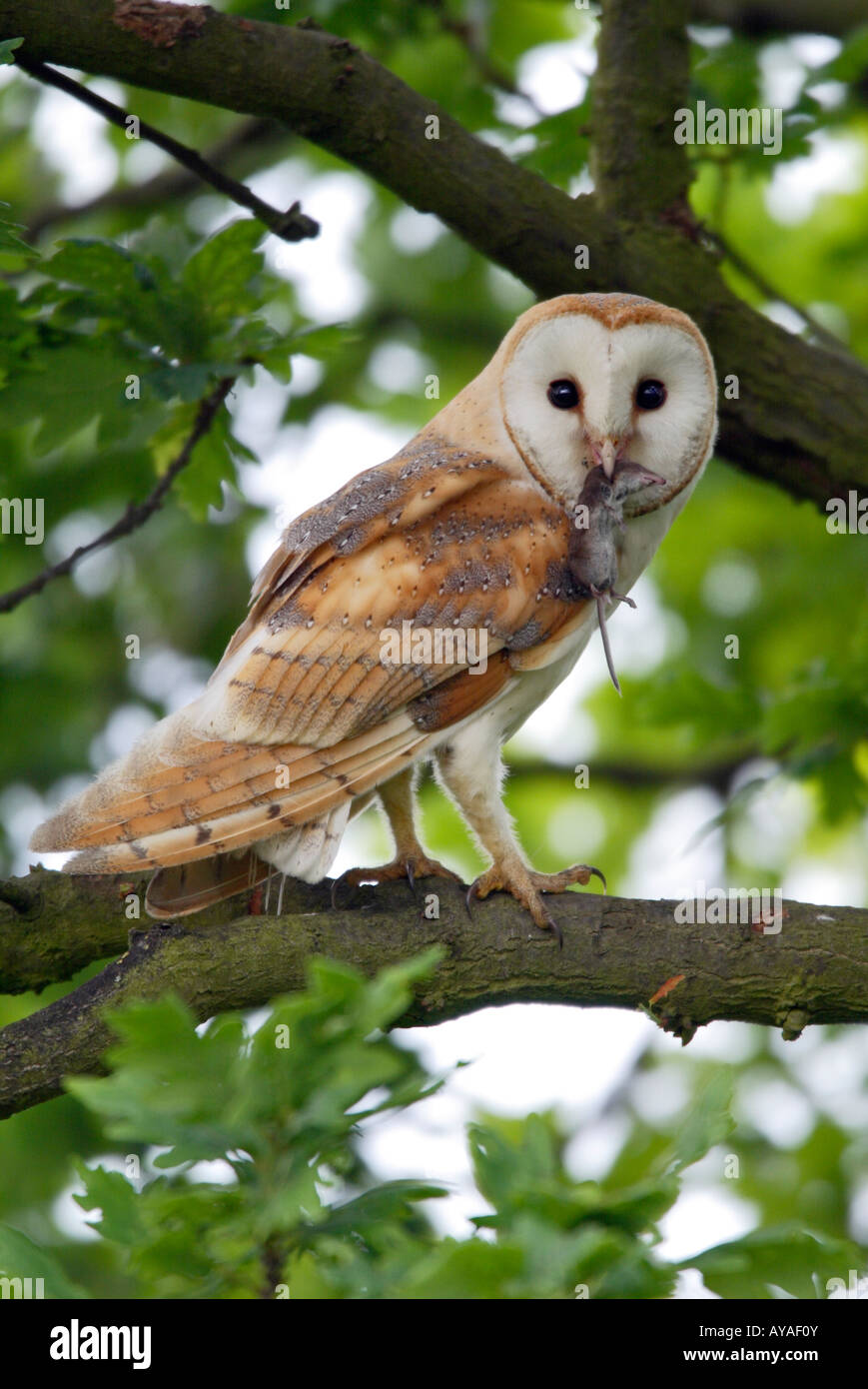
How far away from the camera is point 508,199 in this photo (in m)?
4.47

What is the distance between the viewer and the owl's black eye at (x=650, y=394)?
4.09 m

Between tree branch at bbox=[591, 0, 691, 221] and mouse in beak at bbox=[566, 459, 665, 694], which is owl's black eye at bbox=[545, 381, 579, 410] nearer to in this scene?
mouse in beak at bbox=[566, 459, 665, 694]

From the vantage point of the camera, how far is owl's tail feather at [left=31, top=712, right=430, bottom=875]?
365 centimetres

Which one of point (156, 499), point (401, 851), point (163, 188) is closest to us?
point (401, 851)

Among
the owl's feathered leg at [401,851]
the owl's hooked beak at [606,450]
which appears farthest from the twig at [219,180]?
the owl's feathered leg at [401,851]

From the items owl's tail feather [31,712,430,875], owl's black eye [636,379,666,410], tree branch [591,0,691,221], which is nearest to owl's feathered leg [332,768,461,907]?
owl's tail feather [31,712,430,875]

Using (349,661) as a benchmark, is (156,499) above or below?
above

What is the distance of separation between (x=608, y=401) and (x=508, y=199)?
0.94 m

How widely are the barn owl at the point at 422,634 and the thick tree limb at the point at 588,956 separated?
14 centimetres

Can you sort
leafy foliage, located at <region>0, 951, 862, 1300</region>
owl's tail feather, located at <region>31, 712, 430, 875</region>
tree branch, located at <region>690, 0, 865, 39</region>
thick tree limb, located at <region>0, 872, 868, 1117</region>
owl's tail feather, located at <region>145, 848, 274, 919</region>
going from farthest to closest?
tree branch, located at <region>690, 0, 865, 39</region>, owl's tail feather, located at <region>145, 848, 274, 919</region>, owl's tail feather, located at <region>31, 712, 430, 875</region>, thick tree limb, located at <region>0, 872, 868, 1117</region>, leafy foliage, located at <region>0, 951, 862, 1300</region>

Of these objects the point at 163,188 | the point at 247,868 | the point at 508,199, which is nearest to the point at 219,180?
the point at 508,199

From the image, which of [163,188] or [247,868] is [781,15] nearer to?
[163,188]

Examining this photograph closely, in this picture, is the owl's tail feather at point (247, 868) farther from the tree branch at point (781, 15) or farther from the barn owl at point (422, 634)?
the tree branch at point (781, 15)

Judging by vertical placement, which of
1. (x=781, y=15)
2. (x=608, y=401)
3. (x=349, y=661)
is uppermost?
(x=781, y=15)
